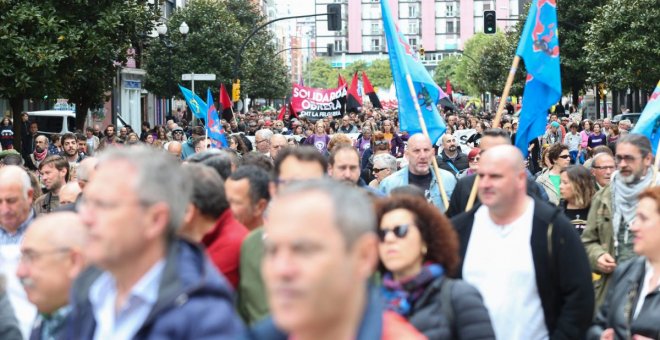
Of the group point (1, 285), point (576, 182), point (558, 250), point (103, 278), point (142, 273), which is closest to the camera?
point (142, 273)

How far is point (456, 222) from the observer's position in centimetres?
606

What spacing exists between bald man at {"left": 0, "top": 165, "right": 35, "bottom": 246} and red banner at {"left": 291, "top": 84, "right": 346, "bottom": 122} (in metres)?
28.3

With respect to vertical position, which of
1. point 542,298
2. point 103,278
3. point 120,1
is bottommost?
point 542,298

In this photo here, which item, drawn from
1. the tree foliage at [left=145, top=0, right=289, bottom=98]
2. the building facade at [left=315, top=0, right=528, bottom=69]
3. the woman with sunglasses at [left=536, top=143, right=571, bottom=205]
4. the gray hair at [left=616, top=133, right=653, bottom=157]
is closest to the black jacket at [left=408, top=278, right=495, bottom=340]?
the gray hair at [left=616, top=133, right=653, bottom=157]

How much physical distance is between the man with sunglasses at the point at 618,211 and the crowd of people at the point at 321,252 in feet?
0.04

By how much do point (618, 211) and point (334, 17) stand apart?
107 ft

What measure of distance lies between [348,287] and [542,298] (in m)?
2.98

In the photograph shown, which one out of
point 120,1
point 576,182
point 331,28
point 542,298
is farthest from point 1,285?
point 331,28

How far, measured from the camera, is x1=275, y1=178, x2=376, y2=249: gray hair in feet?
9.86

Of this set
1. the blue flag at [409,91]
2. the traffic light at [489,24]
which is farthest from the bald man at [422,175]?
the traffic light at [489,24]

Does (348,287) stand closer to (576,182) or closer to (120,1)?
(576,182)

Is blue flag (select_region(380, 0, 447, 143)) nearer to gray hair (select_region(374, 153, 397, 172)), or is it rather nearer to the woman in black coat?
gray hair (select_region(374, 153, 397, 172))

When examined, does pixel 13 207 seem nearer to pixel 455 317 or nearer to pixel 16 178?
pixel 16 178

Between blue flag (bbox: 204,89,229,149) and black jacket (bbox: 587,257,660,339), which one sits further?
blue flag (bbox: 204,89,229,149)
